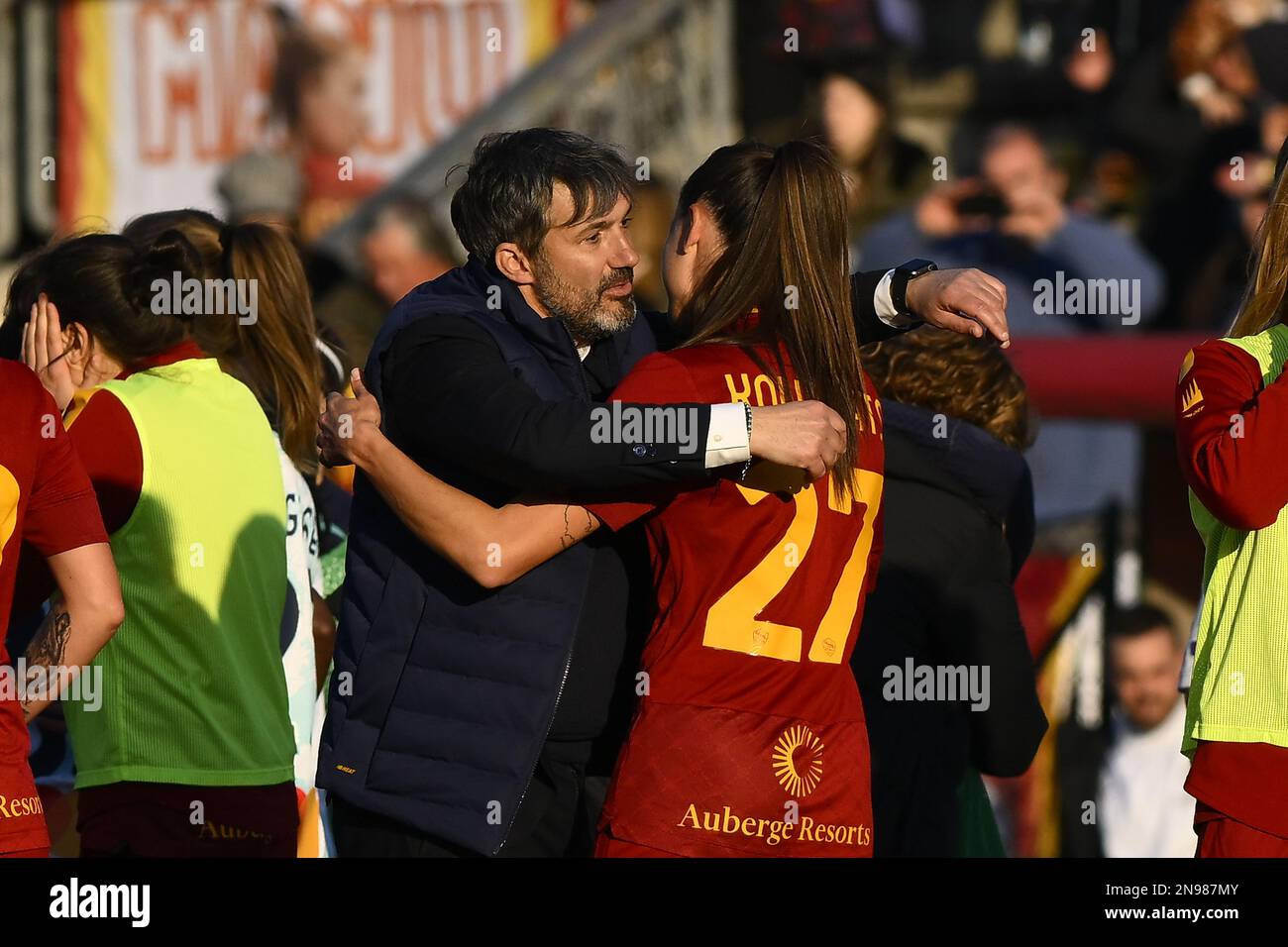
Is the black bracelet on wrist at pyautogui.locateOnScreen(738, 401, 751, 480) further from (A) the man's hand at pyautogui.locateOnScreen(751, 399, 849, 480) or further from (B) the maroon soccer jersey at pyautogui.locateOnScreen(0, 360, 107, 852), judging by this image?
(B) the maroon soccer jersey at pyautogui.locateOnScreen(0, 360, 107, 852)

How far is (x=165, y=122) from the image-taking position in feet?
44.0

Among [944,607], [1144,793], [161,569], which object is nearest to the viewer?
[161,569]

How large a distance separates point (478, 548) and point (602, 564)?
0.31 m

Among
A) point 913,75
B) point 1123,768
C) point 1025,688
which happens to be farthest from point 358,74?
point 1025,688

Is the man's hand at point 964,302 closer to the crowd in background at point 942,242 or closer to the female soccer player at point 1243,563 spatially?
the female soccer player at point 1243,563

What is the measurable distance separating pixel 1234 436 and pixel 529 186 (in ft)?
4.45

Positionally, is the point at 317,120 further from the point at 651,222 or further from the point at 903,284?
the point at 903,284

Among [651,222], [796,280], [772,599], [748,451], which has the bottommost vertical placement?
[772,599]

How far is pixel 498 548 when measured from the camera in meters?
3.48

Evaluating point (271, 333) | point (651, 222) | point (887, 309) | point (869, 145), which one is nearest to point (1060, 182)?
point (869, 145)
